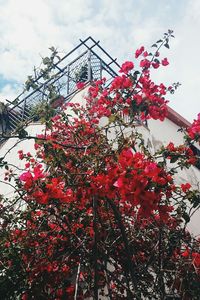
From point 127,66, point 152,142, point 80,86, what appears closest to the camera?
point 127,66

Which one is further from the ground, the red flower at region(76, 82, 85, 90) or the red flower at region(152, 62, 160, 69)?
the red flower at region(76, 82, 85, 90)

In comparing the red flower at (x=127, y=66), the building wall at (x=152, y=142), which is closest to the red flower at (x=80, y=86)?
the building wall at (x=152, y=142)

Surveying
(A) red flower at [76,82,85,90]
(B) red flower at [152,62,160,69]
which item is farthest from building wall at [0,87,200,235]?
(B) red flower at [152,62,160,69]

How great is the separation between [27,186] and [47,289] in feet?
6.23

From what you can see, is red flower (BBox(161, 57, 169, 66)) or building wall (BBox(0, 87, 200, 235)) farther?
building wall (BBox(0, 87, 200, 235))

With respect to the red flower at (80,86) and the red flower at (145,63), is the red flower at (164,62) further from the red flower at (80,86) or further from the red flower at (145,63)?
the red flower at (80,86)

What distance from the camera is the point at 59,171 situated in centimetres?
383

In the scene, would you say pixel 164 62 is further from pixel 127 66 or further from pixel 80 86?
pixel 80 86

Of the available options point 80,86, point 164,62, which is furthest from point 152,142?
point 164,62

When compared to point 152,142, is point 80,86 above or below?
above

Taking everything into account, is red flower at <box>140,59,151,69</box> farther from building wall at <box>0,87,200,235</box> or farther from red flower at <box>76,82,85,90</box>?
red flower at <box>76,82,85,90</box>

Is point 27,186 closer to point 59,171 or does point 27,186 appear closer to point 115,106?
point 59,171

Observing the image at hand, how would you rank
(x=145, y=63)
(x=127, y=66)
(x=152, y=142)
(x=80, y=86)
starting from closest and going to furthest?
(x=127, y=66) < (x=145, y=63) < (x=80, y=86) < (x=152, y=142)

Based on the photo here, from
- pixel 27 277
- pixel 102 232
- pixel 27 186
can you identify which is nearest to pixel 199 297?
pixel 102 232
